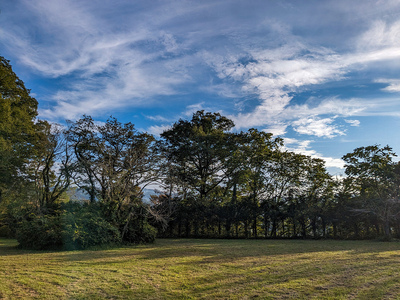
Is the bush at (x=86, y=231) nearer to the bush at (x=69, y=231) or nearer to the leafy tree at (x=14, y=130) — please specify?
the bush at (x=69, y=231)

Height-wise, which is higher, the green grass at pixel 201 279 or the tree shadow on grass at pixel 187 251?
the green grass at pixel 201 279

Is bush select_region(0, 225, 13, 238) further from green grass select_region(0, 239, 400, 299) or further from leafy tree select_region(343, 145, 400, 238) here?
leafy tree select_region(343, 145, 400, 238)

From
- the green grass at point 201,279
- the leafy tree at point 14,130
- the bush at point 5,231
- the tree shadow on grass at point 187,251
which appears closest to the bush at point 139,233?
the tree shadow on grass at point 187,251

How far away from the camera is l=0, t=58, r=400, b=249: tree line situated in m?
12.1

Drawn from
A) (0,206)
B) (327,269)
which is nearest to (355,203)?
(327,269)

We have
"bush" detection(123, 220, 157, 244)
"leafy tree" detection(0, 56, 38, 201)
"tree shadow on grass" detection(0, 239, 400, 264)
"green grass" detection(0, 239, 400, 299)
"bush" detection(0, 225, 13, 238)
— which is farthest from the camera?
"bush" detection(0, 225, 13, 238)

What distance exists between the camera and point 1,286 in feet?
15.4

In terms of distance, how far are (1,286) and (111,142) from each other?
41.8ft

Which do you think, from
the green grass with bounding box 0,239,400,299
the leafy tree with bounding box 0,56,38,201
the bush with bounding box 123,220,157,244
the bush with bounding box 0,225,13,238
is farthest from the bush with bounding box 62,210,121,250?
the bush with bounding box 0,225,13,238

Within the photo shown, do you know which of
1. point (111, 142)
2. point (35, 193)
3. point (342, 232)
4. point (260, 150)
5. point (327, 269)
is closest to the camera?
point (327, 269)

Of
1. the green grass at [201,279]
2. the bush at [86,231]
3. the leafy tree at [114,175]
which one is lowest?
the green grass at [201,279]

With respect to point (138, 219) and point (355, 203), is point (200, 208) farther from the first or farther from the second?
point (355, 203)

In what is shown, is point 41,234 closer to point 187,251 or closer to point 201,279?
point 187,251

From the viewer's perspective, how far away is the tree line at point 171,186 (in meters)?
12.1
